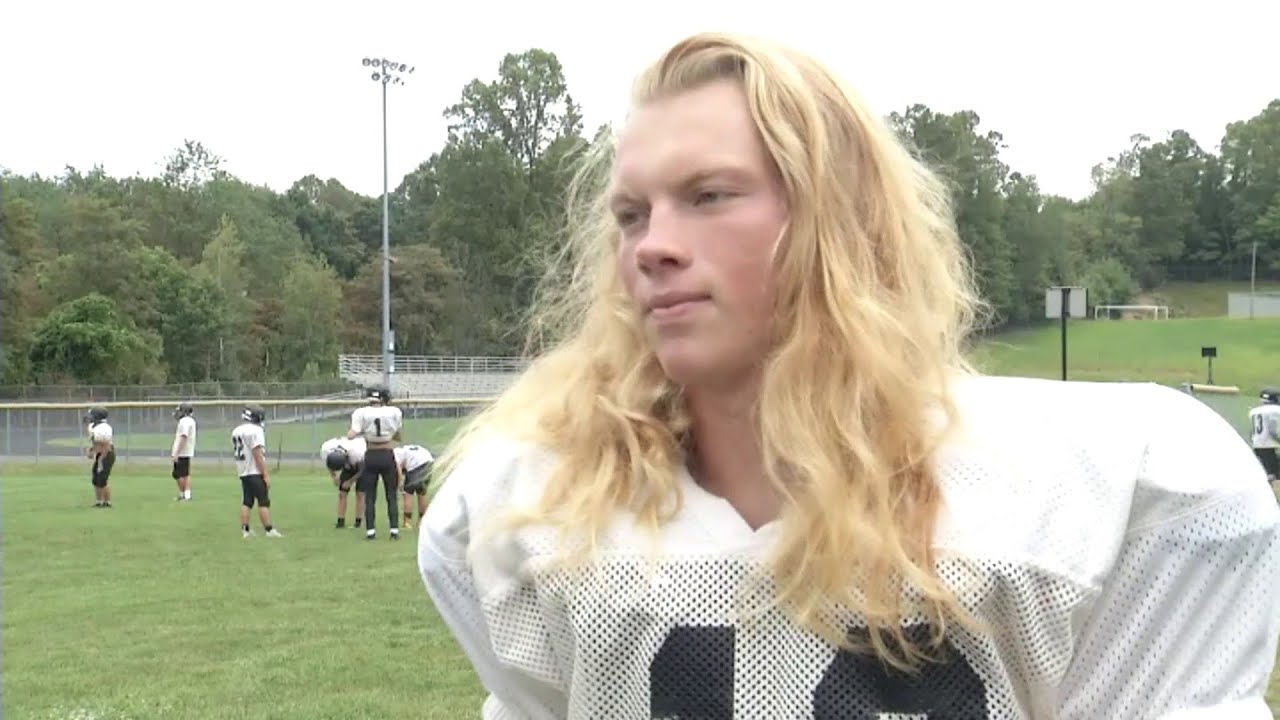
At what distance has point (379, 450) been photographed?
625 inches

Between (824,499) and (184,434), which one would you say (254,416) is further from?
(824,499)

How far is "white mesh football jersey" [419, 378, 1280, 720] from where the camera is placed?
138 centimetres

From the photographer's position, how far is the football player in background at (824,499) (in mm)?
1389

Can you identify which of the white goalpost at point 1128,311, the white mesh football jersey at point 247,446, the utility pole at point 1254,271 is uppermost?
the utility pole at point 1254,271

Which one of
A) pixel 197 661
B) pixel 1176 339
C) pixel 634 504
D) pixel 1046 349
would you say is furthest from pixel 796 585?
pixel 1176 339

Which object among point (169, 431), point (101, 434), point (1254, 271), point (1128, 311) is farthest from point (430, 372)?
point (1254, 271)

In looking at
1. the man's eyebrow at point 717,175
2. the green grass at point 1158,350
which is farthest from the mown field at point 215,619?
the green grass at point 1158,350

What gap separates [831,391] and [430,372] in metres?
56.7

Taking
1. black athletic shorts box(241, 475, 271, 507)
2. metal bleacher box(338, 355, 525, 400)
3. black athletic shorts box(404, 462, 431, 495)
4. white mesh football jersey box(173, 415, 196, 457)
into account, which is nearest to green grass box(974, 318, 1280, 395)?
metal bleacher box(338, 355, 525, 400)

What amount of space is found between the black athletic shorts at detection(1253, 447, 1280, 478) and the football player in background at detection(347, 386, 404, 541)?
1204 centimetres

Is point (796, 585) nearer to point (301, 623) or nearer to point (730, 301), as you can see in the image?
point (730, 301)

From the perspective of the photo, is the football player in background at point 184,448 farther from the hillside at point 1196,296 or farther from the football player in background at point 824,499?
the hillside at point 1196,296

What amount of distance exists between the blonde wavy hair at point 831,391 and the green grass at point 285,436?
29904mm

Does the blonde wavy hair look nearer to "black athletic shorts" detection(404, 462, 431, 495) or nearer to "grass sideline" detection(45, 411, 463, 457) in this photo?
"black athletic shorts" detection(404, 462, 431, 495)
